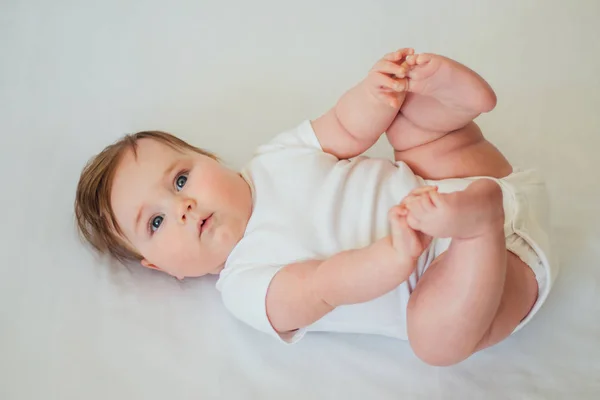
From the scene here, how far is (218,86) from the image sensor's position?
1529mm

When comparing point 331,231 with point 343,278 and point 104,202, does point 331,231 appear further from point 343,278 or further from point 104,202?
point 104,202

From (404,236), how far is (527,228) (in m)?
0.27

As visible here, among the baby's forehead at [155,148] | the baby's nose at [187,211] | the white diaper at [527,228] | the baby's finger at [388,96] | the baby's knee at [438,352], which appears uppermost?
the baby's finger at [388,96]

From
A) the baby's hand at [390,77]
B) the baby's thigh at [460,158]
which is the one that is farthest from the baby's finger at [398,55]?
the baby's thigh at [460,158]

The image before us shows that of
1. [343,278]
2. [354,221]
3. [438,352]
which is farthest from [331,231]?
[438,352]

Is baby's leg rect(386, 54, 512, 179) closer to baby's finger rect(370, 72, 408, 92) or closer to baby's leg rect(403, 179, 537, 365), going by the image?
baby's finger rect(370, 72, 408, 92)

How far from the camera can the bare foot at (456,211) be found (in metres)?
0.80

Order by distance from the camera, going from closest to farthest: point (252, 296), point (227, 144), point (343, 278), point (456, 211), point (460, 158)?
point (456, 211)
point (343, 278)
point (252, 296)
point (460, 158)
point (227, 144)

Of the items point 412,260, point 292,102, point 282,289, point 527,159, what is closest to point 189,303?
point 282,289

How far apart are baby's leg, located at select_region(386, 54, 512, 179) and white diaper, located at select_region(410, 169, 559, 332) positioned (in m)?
0.05

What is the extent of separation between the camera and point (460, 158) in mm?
1134

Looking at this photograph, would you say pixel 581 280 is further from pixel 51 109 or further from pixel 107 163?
pixel 51 109

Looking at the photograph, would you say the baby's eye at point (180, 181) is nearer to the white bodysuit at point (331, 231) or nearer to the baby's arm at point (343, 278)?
the white bodysuit at point (331, 231)

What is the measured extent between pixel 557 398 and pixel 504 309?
0.49ft
